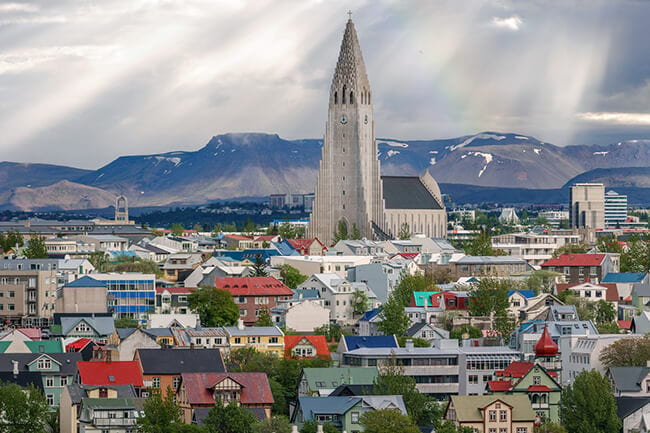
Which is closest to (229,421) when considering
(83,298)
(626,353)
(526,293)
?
(626,353)

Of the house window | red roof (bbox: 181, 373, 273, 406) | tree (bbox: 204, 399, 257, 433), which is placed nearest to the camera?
tree (bbox: 204, 399, 257, 433)

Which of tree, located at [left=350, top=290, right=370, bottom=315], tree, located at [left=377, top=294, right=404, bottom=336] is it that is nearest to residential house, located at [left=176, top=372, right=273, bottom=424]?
tree, located at [left=377, top=294, right=404, bottom=336]

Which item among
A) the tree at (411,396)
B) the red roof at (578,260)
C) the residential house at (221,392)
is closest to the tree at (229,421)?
the residential house at (221,392)

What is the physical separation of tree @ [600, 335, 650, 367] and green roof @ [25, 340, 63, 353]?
3440 centimetres

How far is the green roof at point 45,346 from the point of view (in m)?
109

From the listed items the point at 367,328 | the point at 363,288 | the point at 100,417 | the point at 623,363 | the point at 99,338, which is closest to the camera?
the point at 100,417

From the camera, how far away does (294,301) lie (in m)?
141

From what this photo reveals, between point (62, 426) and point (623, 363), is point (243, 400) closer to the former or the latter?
point (62, 426)

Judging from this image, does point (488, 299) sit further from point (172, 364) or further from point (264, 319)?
point (172, 364)

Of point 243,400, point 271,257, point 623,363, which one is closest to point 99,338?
point 243,400

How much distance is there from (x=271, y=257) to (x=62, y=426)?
9447cm

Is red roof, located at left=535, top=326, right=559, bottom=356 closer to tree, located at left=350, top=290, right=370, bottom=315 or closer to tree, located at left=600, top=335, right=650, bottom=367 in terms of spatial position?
tree, located at left=600, top=335, right=650, bottom=367

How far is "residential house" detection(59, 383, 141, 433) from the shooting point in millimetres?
90562

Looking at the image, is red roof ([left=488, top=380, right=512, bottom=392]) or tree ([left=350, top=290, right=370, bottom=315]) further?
tree ([left=350, top=290, right=370, bottom=315])
